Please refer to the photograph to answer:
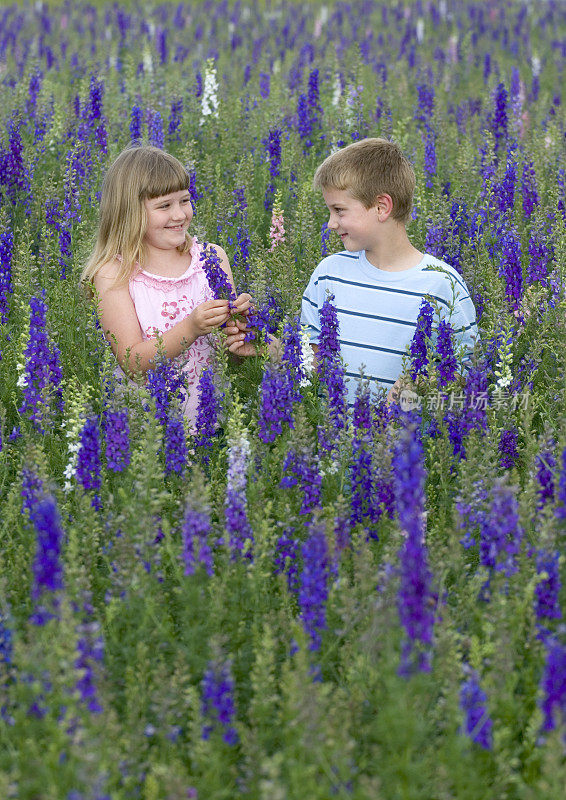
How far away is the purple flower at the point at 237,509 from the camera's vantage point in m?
3.48

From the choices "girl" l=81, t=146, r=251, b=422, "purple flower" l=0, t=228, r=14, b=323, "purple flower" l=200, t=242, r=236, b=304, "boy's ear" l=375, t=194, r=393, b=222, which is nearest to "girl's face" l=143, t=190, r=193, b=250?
"girl" l=81, t=146, r=251, b=422

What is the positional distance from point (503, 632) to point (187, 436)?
76.5 inches

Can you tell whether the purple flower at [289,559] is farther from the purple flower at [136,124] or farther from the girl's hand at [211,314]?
the purple flower at [136,124]

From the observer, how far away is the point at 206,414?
4355 millimetres

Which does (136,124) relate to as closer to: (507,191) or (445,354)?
(507,191)

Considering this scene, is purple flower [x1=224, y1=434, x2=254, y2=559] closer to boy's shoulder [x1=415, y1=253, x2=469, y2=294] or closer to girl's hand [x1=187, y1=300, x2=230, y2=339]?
girl's hand [x1=187, y1=300, x2=230, y2=339]

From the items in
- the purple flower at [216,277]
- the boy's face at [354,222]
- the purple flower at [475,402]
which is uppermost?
the boy's face at [354,222]

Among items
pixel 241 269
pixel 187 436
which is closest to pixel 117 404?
pixel 187 436

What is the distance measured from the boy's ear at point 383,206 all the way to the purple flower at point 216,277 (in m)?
0.80

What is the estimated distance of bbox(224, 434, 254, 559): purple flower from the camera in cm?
348

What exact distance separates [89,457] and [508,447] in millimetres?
1786

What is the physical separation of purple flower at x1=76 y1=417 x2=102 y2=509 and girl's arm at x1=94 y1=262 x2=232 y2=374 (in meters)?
0.90

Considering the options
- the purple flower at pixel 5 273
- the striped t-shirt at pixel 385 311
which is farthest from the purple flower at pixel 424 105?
the purple flower at pixel 5 273

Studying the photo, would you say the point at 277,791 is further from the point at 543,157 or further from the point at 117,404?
the point at 543,157
